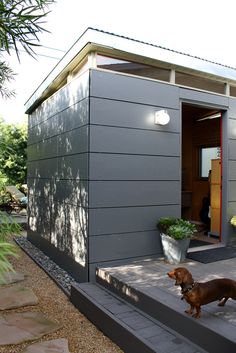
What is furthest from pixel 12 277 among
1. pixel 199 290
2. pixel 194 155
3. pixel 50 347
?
pixel 194 155

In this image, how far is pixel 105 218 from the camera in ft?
13.4

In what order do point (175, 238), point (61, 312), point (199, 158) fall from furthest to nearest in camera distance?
point (199, 158)
point (175, 238)
point (61, 312)

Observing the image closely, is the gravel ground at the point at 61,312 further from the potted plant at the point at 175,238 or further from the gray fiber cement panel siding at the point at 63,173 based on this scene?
the potted plant at the point at 175,238

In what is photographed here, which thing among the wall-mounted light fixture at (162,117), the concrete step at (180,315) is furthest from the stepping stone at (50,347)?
the wall-mounted light fixture at (162,117)

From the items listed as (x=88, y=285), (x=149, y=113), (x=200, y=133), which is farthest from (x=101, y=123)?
(x=200, y=133)

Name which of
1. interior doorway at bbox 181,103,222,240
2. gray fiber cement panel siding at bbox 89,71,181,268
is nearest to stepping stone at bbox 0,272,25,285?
gray fiber cement panel siding at bbox 89,71,181,268

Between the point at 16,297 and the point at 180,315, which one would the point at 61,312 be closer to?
the point at 16,297

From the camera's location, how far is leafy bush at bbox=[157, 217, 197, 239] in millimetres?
4117

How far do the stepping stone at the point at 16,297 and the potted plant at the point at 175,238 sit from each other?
1.78 metres

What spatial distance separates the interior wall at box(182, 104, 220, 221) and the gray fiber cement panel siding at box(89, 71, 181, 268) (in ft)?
10.3

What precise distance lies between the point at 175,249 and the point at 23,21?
3.13 metres

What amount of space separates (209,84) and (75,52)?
2.21 metres

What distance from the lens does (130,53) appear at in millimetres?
4184

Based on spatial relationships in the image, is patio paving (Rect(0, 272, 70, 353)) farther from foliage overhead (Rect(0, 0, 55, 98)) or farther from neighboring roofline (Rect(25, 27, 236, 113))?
neighboring roofline (Rect(25, 27, 236, 113))
